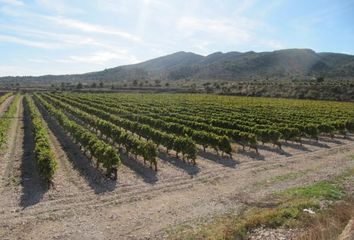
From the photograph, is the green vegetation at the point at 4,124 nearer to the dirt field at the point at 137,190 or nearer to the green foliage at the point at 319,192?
the dirt field at the point at 137,190

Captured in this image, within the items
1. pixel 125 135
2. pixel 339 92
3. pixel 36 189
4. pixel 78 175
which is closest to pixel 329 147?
pixel 125 135

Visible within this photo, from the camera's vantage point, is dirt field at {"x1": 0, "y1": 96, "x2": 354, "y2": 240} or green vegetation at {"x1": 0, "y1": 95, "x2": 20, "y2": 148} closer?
dirt field at {"x1": 0, "y1": 96, "x2": 354, "y2": 240}

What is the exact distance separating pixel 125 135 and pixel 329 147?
728 inches

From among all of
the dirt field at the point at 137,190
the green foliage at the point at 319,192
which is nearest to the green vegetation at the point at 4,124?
the dirt field at the point at 137,190

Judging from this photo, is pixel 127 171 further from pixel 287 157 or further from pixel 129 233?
pixel 287 157

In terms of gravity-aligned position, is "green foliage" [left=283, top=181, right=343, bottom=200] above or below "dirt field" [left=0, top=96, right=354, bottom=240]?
above

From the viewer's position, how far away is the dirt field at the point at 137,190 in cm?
1529

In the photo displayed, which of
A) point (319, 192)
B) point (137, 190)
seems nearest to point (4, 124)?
point (137, 190)

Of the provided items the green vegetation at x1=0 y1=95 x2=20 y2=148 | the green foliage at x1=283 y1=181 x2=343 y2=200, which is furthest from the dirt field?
the green vegetation at x1=0 y1=95 x2=20 y2=148

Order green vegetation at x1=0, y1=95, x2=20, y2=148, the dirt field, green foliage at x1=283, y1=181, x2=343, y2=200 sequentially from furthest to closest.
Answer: green vegetation at x1=0, y1=95, x2=20, y2=148 → green foliage at x1=283, y1=181, x2=343, y2=200 → the dirt field

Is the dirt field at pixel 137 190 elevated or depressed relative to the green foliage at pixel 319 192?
depressed

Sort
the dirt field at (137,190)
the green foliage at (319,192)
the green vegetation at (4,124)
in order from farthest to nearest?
1. the green vegetation at (4,124)
2. the green foliage at (319,192)
3. the dirt field at (137,190)

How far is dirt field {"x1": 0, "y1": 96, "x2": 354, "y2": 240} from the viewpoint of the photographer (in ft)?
50.2

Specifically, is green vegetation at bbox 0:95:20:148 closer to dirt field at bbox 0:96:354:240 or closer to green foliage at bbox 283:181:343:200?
dirt field at bbox 0:96:354:240
